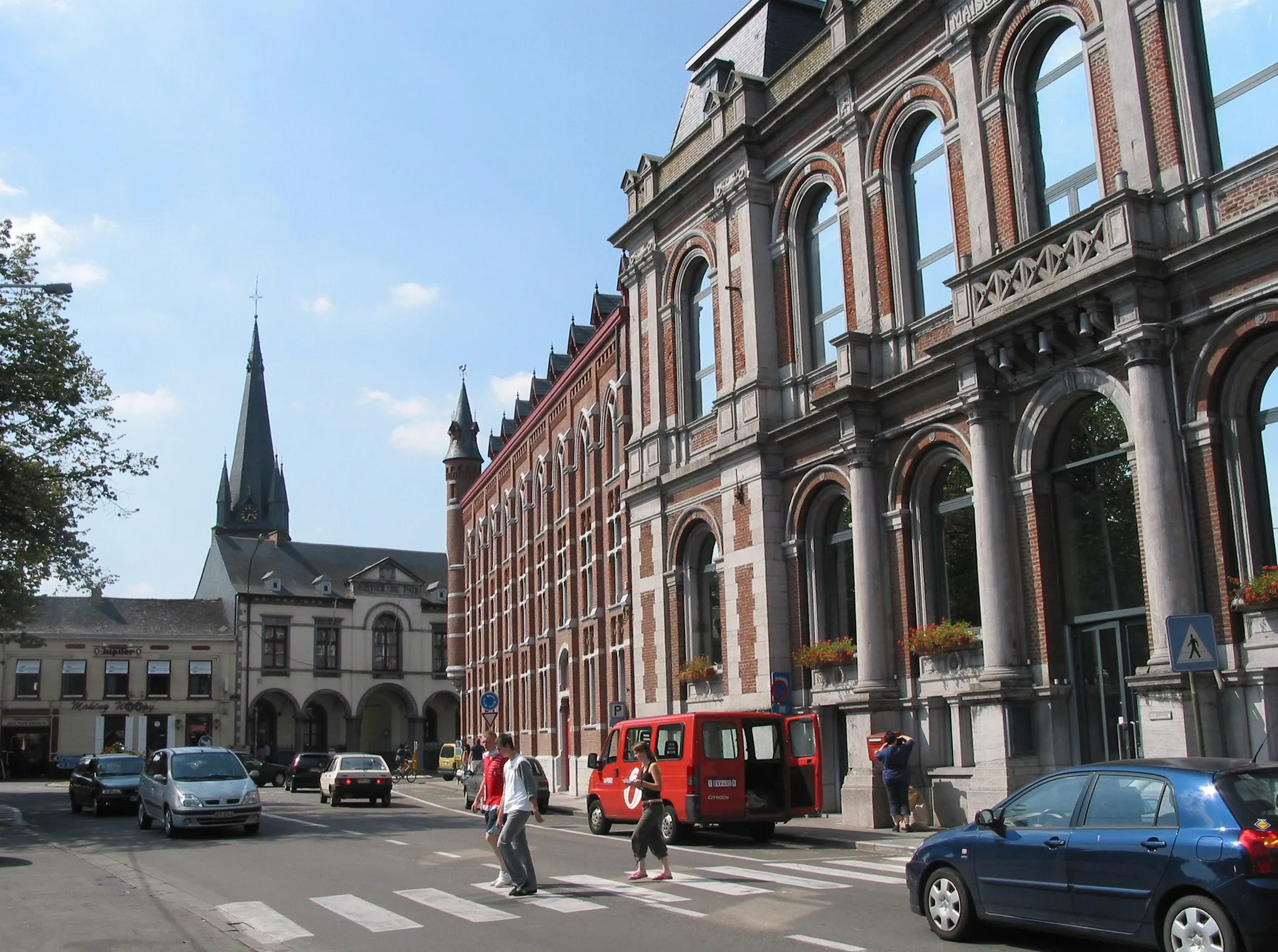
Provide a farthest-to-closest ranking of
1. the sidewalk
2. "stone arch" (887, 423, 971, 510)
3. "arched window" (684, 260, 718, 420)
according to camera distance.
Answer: "arched window" (684, 260, 718, 420) < "stone arch" (887, 423, 971, 510) < the sidewalk

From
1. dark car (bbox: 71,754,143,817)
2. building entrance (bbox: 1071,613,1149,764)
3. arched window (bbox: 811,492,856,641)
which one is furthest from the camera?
dark car (bbox: 71,754,143,817)

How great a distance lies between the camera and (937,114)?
834 inches

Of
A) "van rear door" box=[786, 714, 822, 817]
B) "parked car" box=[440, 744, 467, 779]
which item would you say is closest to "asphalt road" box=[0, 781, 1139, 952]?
"van rear door" box=[786, 714, 822, 817]

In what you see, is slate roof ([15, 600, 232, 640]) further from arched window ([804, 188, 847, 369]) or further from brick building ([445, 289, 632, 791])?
arched window ([804, 188, 847, 369])

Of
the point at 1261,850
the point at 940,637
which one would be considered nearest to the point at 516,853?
the point at 1261,850

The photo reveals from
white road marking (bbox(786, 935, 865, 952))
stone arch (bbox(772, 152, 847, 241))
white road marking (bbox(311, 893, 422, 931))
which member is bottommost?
white road marking (bbox(786, 935, 865, 952))

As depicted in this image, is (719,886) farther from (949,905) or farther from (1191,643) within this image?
(1191,643)

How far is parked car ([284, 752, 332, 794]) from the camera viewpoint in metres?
41.5

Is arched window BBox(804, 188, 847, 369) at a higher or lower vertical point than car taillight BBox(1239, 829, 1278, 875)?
higher

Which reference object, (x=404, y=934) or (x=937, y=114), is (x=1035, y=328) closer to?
(x=937, y=114)

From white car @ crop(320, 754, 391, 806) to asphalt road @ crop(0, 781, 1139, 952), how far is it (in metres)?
10.8

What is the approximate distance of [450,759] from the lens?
180 ft

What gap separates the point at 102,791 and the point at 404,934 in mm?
21003

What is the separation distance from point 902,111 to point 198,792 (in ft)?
55.6
